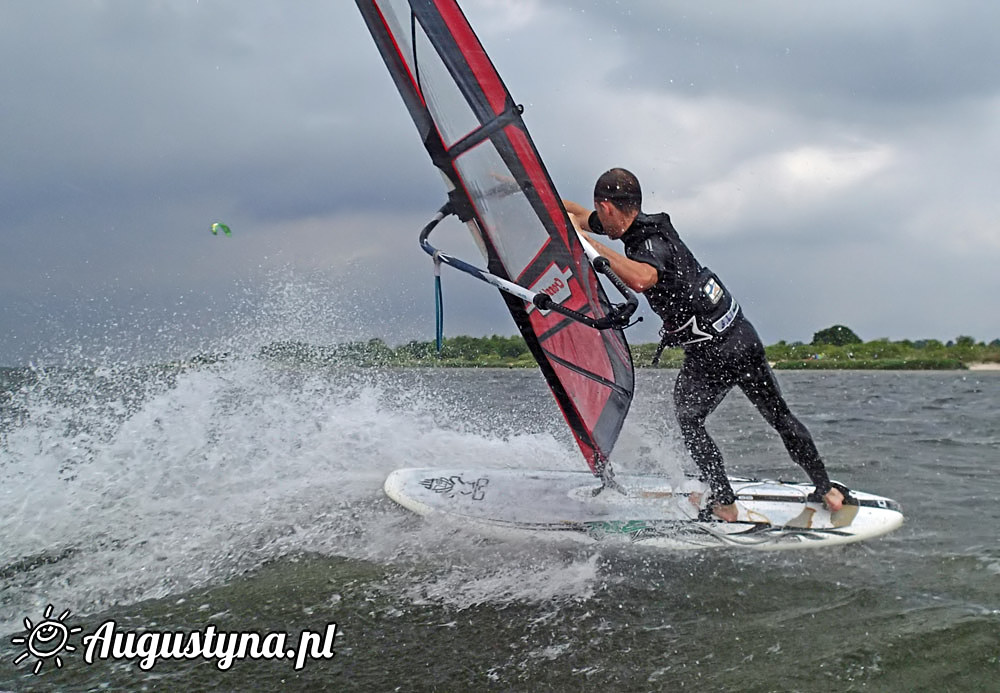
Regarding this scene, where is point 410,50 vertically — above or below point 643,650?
above

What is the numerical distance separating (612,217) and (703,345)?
99 centimetres

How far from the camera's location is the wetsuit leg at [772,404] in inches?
170

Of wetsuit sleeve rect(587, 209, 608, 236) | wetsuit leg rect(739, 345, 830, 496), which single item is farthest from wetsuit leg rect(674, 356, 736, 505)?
wetsuit sleeve rect(587, 209, 608, 236)

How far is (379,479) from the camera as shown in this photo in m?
5.85

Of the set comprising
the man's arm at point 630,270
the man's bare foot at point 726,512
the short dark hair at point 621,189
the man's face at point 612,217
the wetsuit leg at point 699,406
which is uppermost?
the short dark hair at point 621,189

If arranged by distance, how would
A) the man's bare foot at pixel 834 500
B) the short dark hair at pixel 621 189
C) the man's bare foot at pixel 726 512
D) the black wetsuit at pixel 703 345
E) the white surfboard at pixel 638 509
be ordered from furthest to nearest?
the man's bare foot at pixel 834 500
the man's bare foot at pixel 726 512
the white surfboard at pixel 638 509
the black wetsuit at pixel 703 345
the short dark hair at pixel 621 189

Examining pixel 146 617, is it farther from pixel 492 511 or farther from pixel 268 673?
pixel 492 511

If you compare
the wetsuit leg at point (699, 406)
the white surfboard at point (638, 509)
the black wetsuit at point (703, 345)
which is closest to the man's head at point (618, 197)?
the black wetsuit at point (703, 345)

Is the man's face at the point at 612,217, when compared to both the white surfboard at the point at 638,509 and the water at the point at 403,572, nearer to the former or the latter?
the water at the point at 403,572

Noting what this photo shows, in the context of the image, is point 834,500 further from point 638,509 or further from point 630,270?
point 630,270

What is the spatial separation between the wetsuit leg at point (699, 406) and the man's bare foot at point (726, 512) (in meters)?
0.16

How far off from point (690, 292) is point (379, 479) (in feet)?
10.1

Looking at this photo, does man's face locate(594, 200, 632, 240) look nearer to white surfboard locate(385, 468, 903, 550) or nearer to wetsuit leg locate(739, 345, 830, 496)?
wetsuit leg locate(739, 345, 830, 496)

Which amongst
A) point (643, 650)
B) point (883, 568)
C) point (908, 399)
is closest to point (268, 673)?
point (643, 650)
